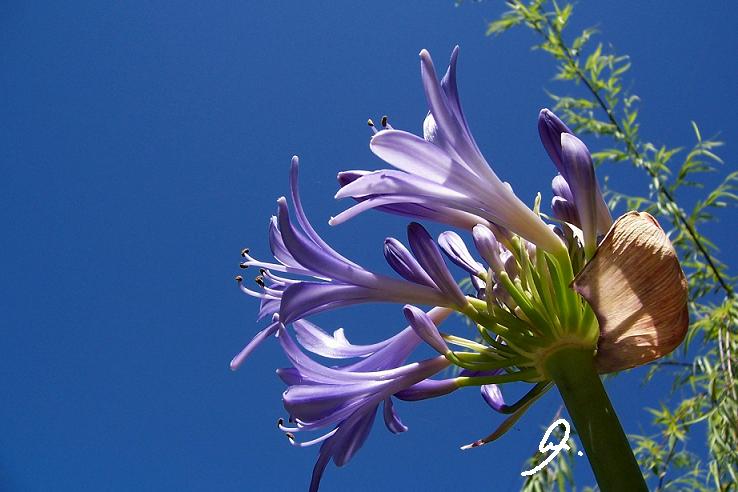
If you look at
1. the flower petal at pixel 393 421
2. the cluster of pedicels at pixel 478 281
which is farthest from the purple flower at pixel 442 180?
the flower petal at pixel 393 421

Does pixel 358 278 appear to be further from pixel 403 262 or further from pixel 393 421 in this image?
pixel 393 421

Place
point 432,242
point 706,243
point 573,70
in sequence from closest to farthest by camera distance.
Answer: point 432,242, point 706,243, point 573,70

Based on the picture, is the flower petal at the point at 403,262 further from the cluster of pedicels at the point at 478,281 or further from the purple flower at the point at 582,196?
the purple flower at the point at 582,196

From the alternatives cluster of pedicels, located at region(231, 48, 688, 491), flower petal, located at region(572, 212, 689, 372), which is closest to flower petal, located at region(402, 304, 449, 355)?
cluster of pedicels, located at region(231, 48, 688, 491)

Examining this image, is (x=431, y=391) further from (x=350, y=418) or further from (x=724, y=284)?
(x=724, y=284)

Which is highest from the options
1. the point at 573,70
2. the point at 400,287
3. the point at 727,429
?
the point at 573,70

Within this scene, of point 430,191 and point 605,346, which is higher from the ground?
point 430,191

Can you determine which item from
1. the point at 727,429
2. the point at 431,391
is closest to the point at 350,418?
the point at 431,391
